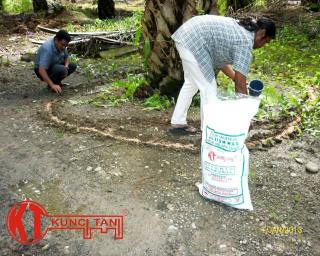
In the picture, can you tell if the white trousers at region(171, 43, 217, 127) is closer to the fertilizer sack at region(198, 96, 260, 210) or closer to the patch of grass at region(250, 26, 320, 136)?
the fertilizer sack at region(198, 96, 260, 210)

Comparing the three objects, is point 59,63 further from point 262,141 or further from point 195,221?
point 195,221

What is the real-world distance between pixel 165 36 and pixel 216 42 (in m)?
1.38

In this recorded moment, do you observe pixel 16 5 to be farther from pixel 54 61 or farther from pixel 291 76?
pixel 291 76

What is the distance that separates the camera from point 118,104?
5.09 meters

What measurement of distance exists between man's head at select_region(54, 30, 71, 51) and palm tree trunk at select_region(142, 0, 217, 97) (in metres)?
1.06

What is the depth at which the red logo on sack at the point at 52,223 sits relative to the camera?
2.66m

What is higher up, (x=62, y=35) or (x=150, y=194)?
(x=62, y=35)

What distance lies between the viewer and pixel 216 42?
356 centimetres

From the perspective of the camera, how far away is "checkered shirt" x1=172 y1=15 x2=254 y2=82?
337 cm

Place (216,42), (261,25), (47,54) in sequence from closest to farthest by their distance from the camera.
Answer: (261,25)
(216,42)
(47,54)

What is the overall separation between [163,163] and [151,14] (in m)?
2.27

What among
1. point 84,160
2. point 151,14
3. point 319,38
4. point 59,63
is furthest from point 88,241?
point 319,38

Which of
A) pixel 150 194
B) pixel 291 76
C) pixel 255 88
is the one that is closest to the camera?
pixel 150 194

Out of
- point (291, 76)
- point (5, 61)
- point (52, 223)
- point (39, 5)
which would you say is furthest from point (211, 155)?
point (39, 5)
